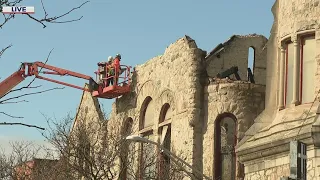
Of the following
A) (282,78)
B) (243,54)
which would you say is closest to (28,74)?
(243,54)

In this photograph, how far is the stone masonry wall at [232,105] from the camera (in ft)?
99.8

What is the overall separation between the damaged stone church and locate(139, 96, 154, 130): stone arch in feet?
0.13

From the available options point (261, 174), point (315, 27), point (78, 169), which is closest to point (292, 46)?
point (315, 27)

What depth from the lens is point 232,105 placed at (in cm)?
3059

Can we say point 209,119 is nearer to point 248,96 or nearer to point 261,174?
point 248,96

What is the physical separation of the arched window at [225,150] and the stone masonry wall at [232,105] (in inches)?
6.9

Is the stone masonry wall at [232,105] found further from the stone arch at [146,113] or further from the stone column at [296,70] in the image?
the stone column at [296,70]

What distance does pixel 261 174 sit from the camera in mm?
23609

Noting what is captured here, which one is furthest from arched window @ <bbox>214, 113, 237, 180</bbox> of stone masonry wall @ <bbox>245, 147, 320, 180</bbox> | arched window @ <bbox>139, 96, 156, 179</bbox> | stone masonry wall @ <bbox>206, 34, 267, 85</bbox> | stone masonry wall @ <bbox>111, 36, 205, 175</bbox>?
stone masonry wall @ <bbox>245, 147, 320, 180</bbox>

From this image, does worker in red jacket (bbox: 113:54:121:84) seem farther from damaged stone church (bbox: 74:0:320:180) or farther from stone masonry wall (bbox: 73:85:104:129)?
stone masonry wall (bbox: 73:85:104:129)

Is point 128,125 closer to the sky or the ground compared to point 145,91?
closer to the ground

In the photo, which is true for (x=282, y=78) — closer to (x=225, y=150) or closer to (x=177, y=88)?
(x=225, y=150)

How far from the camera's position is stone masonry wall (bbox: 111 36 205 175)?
3159 cm

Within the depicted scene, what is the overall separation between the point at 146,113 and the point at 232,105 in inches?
235
